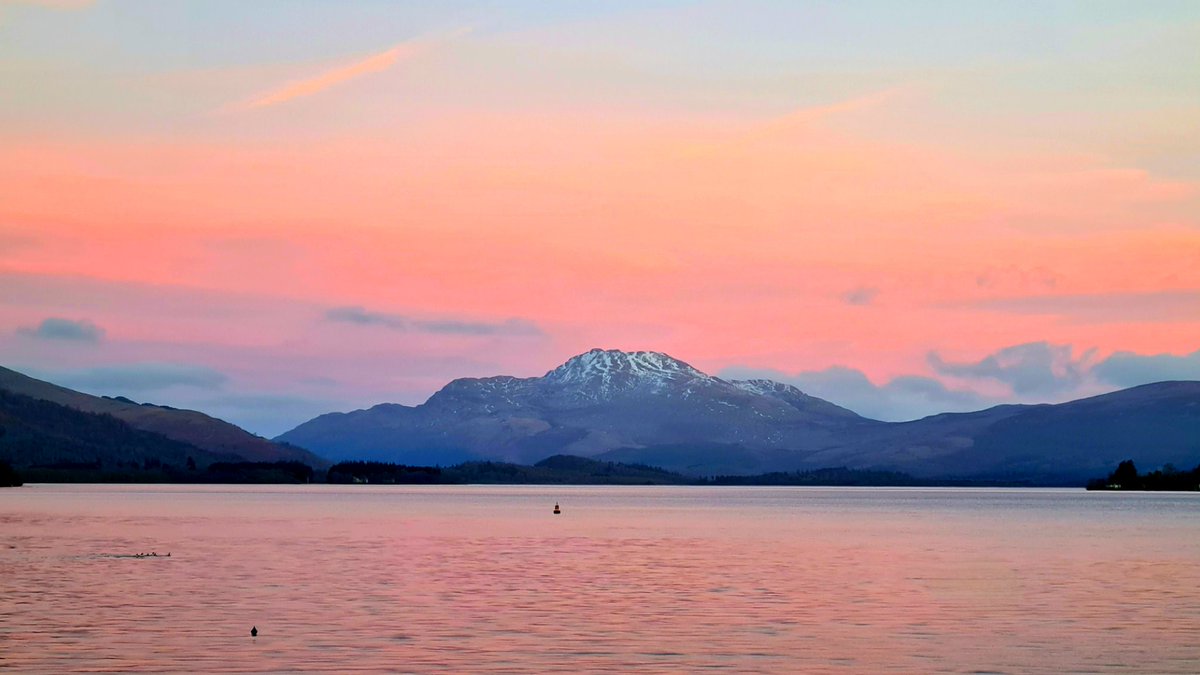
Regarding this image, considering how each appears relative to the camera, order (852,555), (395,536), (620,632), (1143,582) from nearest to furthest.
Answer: (620,632) < (1143,582) < (852,555) < (395,536)

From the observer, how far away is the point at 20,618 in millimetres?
58500

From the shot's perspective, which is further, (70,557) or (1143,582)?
(70,557)

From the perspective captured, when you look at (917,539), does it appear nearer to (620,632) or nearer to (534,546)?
(534,546)

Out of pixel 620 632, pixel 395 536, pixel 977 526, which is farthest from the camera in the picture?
pixel 977 526

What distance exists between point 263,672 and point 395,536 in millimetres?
77606

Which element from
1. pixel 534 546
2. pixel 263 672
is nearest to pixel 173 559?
pixel 534 546

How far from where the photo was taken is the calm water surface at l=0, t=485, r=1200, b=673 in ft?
163

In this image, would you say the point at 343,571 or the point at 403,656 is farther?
the point at 343,571

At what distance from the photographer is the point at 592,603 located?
216 feet

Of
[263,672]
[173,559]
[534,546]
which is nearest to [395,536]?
[534,546]

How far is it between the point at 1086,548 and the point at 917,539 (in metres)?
16.2

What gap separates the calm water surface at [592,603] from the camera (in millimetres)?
49719

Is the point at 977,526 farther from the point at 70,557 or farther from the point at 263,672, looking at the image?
the point at 263,672

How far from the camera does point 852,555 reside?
101 metres
